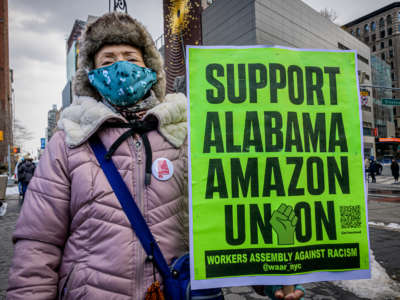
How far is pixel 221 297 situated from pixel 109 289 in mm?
527

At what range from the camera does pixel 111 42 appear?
1532mm

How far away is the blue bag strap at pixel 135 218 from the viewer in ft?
3.94

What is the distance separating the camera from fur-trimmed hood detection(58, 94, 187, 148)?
1282mm

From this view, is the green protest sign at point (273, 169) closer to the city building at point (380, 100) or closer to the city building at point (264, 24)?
the city building at point (264, 24)

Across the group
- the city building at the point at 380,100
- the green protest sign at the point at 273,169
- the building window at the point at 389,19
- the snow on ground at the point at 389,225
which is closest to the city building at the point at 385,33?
the building window at the point at 389,19

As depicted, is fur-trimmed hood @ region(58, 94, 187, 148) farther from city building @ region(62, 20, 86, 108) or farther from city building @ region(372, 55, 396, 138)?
city building @ region(372, 55, 396, 138)

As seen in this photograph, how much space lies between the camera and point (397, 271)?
142 inches

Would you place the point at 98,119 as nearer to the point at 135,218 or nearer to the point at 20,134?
the point at 135,218

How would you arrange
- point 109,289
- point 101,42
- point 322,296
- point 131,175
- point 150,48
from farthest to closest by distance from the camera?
1. point 322,296
2. point 150,48
3. point 101,42
4. point 131,175
5. point 109,289

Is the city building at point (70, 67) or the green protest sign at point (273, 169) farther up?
the city building at point (70, 67)

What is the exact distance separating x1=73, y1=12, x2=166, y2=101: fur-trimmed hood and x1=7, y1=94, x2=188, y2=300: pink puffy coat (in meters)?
0.34

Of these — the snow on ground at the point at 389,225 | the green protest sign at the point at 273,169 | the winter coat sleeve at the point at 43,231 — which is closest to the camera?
the winter coat sleeve at the point at 43,231

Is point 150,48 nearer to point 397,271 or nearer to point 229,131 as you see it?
point 229,131

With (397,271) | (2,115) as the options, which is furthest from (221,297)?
(2,115)
